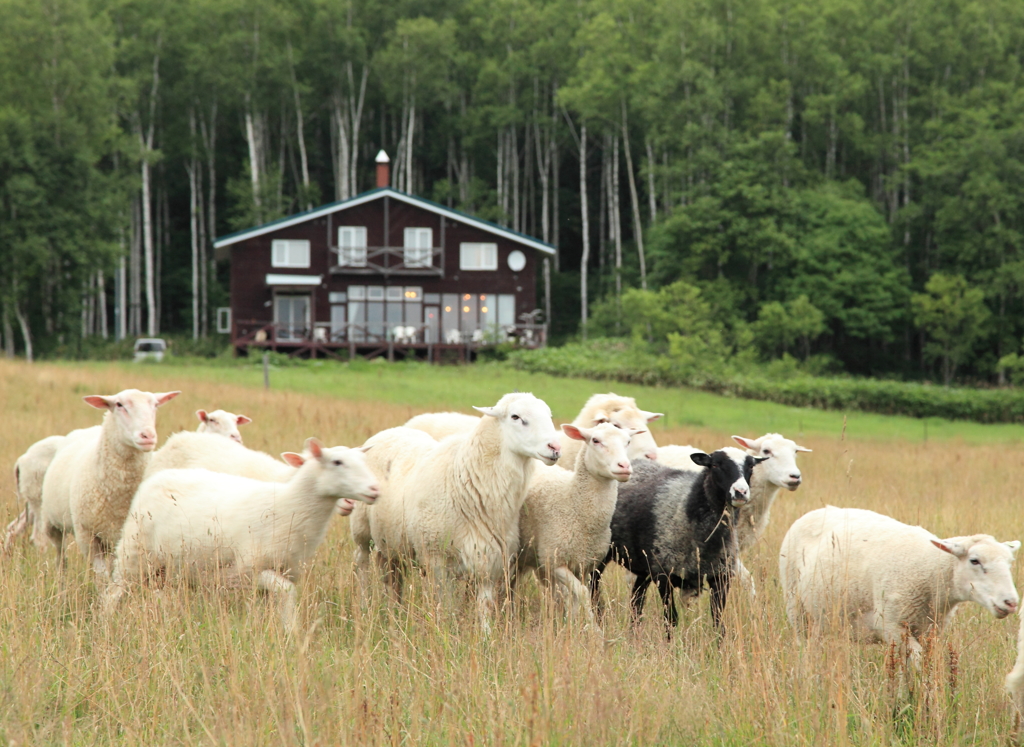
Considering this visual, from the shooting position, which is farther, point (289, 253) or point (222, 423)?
point (289, 253)

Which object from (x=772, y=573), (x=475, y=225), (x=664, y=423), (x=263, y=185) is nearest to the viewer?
(x=772, y=573)

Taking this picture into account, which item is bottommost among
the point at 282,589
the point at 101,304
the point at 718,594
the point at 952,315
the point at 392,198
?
the point at 718,594

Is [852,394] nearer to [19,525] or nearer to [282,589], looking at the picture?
[19,525]

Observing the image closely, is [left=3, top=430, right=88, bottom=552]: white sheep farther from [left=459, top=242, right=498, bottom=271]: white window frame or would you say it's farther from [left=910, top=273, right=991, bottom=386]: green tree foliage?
[left=910, top=273, right=991, bottom=386]: green tree foliage

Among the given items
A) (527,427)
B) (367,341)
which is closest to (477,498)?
(527,427)

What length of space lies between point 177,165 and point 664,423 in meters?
40.3

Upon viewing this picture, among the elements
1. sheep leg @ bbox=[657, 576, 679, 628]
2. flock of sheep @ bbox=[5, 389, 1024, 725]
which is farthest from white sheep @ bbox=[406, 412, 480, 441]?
sheep leg @ bbox=[657, 576, 679, 628]

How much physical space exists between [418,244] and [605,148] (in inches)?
508

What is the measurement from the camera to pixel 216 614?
588 centimetres

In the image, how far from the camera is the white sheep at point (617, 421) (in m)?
8.29

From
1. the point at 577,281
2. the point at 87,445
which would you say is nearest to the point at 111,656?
the point at 87,445

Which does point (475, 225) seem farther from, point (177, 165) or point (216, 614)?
point (216, 614)

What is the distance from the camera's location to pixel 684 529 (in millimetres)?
6969

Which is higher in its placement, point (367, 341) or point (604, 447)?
point (604, 447)
